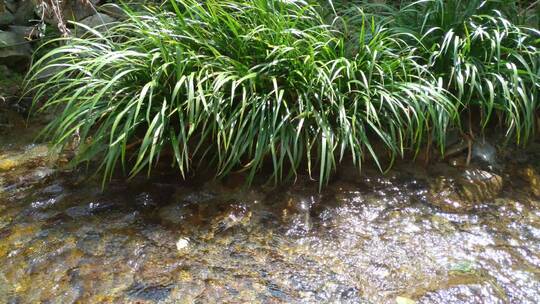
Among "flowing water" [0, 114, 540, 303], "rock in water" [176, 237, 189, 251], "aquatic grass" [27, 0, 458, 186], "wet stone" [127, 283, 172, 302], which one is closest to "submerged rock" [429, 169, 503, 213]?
"flowing water" [0, 114, 540, 303]

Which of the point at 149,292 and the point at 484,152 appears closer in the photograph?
the point at 149,292

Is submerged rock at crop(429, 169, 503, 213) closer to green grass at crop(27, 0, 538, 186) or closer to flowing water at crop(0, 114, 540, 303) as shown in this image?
flowing water at crop(0, 114, 540, 303)

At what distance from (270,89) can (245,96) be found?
21cm

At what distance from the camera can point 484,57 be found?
290 centimetres

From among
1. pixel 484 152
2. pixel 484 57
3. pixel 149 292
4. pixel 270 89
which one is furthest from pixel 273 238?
pixel 484 57

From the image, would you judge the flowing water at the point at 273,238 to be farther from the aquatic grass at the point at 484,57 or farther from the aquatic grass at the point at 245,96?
the aquatic grass at the point at 484,57

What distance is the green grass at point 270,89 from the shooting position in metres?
2.44

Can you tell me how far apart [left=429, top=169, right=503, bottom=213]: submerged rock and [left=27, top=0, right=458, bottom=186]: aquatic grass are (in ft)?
0.86

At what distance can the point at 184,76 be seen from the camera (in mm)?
2400

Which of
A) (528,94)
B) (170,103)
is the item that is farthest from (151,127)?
(528,94)

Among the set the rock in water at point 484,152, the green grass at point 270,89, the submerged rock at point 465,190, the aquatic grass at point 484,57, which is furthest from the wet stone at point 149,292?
the rock in water at point 484,152

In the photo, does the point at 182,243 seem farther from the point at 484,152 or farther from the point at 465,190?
the point at 484,152

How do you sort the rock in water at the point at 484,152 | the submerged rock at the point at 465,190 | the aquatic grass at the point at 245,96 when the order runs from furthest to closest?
the rock in water at the point at 484,152, the submerged rock at the point at 465,190, the aquatic grass at the point at 245,96

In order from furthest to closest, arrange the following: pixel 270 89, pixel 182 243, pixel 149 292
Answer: pixel 270 89 < pixel 182 243 < pixel 149 292
